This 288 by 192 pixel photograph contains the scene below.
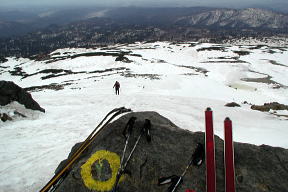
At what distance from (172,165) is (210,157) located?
82 centimetres

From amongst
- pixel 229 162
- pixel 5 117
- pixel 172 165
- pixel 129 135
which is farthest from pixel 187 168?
pixel 5 117

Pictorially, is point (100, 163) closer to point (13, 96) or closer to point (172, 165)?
point (172, 165)

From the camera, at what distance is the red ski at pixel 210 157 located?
4.33m

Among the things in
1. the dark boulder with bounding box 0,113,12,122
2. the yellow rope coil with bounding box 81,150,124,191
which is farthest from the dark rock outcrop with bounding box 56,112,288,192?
the dark boulder with bounding box 0,113,12,122

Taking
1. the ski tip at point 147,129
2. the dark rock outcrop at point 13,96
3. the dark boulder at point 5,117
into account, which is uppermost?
the ski tip at point 147,129

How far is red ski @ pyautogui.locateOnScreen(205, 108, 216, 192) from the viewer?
433cm

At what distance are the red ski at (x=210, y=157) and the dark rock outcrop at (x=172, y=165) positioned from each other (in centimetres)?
23

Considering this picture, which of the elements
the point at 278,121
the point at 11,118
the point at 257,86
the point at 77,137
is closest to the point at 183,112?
the point at 278,121

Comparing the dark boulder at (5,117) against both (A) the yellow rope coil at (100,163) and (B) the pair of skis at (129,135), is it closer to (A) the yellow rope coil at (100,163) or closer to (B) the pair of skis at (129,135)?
(A) the yellow rope coil at (100,163)

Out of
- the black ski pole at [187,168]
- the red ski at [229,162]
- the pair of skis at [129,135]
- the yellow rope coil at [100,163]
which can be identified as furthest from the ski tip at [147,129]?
the red ski at [229,162]

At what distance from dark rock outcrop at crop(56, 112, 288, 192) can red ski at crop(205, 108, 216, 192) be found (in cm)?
23

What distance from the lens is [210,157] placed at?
175 inches

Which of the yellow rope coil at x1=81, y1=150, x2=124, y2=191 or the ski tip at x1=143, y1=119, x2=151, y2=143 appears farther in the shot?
the ski tip at x1=143, y1=119, x2=151, y2=143

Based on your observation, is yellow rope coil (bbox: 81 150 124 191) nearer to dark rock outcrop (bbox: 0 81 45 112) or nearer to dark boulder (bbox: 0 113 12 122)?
dark boulder (bbox: 0 113 12 122)
